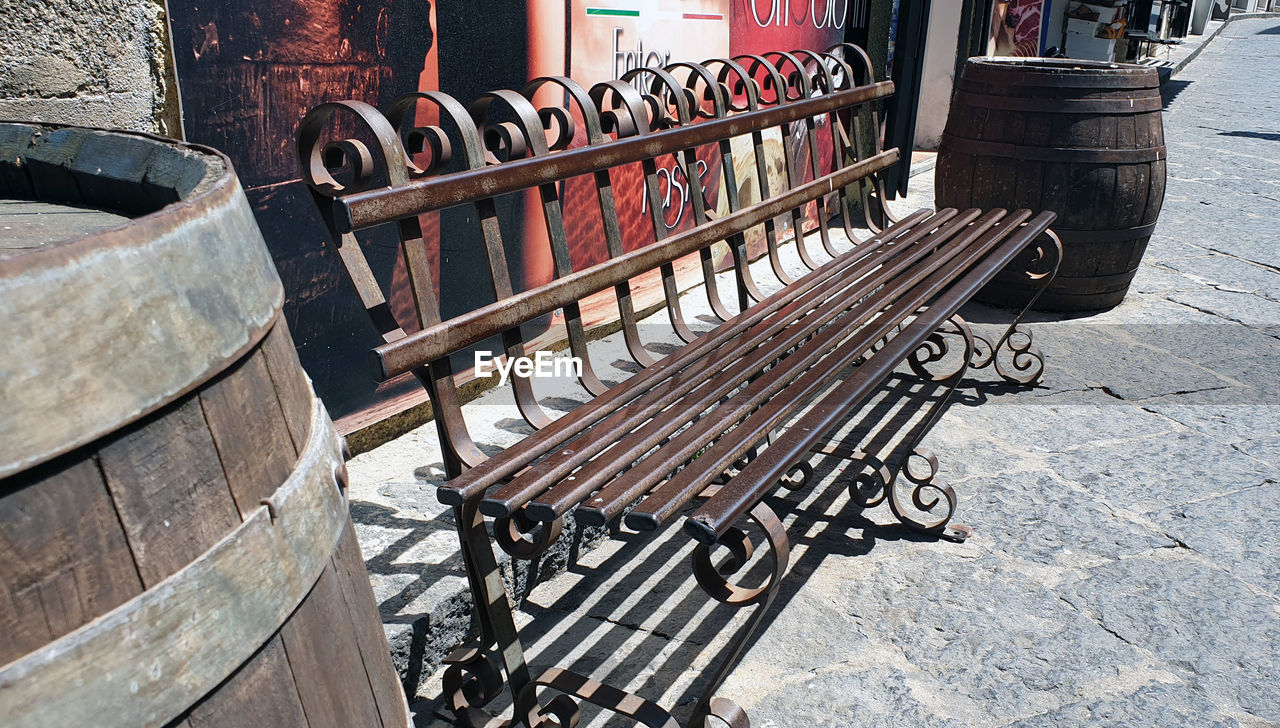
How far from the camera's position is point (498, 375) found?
3.21 meters

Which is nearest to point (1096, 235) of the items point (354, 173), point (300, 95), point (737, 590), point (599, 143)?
point (599, 143)

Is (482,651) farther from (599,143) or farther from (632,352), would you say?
(599,143)

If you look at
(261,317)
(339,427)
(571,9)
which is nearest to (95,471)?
(261,317)

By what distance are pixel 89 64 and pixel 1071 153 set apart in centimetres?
376

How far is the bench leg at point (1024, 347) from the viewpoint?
3764 mm

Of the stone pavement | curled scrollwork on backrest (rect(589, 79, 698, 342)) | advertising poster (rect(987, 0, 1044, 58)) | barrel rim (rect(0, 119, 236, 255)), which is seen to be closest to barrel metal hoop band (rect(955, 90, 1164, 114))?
the stone pavement

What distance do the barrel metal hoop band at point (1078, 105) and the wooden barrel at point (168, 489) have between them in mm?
3867

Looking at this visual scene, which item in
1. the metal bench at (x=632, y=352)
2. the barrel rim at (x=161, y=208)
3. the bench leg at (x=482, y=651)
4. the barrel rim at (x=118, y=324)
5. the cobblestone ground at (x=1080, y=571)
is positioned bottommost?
the cobblestone ground at (x=1080, y=571)

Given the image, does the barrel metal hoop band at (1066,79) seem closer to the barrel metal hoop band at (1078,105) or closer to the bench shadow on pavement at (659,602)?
the barrel metal hoop band at (1078,105)

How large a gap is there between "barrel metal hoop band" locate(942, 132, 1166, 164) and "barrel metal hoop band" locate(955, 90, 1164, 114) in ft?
0.52

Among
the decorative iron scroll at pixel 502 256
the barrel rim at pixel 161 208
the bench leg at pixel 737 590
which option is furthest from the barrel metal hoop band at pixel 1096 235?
the barrel rim at pixel 161 208

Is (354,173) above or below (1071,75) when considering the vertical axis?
above

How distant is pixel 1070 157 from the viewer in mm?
4199

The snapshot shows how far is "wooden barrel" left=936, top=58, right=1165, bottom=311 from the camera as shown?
418 cm
